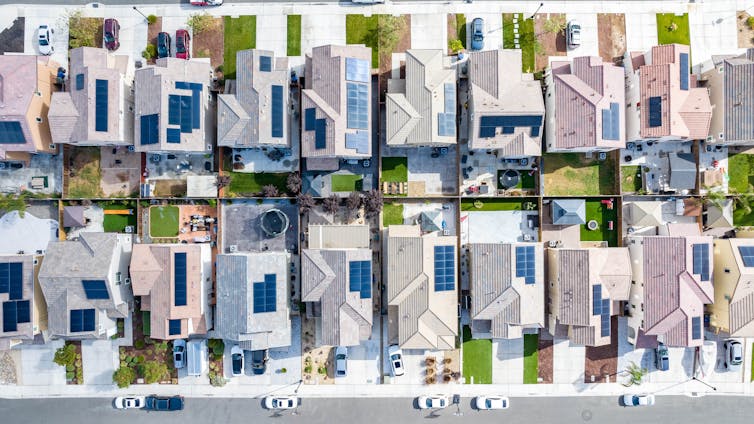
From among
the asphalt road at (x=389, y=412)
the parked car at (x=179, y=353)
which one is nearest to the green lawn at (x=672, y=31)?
the asphalt road at (x=389, y=412)

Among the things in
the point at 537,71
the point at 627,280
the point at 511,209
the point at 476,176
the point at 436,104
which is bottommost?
the point at 627,280

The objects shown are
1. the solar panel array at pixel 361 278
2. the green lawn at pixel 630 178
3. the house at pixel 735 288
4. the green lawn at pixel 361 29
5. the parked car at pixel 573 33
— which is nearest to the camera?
the house at pixel 735 288

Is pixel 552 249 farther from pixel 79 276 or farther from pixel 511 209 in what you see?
pixel 79 276

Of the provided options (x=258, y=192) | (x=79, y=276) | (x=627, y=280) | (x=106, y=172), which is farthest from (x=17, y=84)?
(x=627, y=280)

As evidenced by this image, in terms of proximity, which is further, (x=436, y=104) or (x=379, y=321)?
(x=379, y=321)

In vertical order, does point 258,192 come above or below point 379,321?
above

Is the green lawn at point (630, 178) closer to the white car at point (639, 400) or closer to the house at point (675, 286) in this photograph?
the house at point (675, 286)
